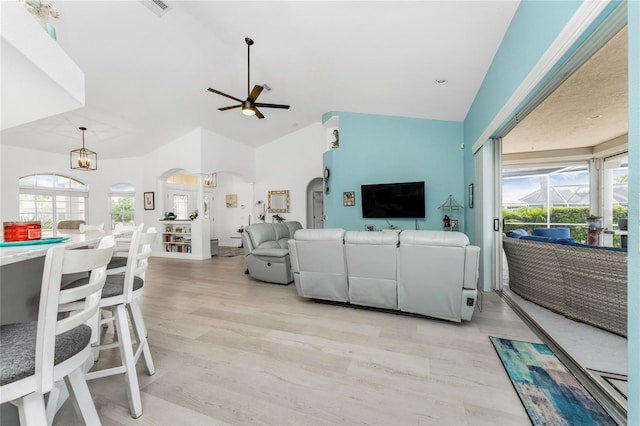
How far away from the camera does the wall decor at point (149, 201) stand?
7.37 meters

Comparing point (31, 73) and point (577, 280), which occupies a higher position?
point (31, 73)

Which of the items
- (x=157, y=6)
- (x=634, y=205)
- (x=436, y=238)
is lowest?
(x=436, y=238)

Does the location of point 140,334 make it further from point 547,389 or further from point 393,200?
point 393,200

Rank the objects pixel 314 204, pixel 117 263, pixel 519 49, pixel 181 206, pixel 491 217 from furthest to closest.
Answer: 1. pixel 181 206
2. pixel 314 204
3. pixel 491 217
4. pixel 519 49
5. pixel 117 263

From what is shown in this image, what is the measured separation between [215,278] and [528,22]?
5.18 metres

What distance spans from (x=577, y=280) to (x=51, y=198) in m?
10.2

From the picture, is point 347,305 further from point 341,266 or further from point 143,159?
point 143,159

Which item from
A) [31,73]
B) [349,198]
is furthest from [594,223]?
[31,73]

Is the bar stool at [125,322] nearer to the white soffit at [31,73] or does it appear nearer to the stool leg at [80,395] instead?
the stool leg at [80,395]

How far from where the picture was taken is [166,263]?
6301 mm

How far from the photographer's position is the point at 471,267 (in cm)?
246

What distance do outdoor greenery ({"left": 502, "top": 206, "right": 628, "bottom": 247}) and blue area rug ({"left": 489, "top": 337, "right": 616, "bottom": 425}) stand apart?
5803 mm

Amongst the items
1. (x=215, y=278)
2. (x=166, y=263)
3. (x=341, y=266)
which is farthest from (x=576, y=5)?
(x=166, y=263)

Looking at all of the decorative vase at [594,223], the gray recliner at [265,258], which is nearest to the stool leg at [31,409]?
the gray recliner at [265,258]
